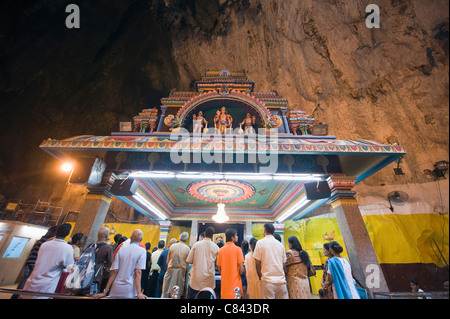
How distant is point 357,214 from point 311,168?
168 centimetres

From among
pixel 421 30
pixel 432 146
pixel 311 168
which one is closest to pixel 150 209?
pixel 311 168

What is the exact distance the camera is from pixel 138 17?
17078mm

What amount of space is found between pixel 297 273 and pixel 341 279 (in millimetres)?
814

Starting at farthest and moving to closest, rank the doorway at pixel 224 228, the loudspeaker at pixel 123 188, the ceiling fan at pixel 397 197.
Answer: the doorway at pixel 224 228, the ceiling fan at pixel 397 197, the loudspeaker at pixel 123 188

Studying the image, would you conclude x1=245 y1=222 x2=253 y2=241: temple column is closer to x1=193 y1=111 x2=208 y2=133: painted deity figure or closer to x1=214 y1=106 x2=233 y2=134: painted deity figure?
x1=214 y1=106 x2=233 y2=134: painted deity figure

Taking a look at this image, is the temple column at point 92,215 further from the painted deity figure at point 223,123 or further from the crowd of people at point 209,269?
the painted deity figure at point 223,123

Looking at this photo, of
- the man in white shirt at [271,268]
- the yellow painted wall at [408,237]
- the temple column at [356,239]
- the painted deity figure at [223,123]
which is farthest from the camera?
the yellow painted wall at [408,237]

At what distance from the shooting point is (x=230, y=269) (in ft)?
12.2

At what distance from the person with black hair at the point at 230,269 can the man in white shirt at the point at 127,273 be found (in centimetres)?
151

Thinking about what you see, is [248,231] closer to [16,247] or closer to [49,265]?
[49,265]

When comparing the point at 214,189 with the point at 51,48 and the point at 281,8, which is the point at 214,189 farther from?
the point at 51,48

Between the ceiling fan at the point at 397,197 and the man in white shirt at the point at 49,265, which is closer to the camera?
the man in white shirt at the point at 49,265

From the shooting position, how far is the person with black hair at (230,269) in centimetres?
365

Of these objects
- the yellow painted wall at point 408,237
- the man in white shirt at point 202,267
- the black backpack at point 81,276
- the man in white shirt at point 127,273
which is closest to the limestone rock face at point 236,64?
the yellow painted wall at point 408,237
